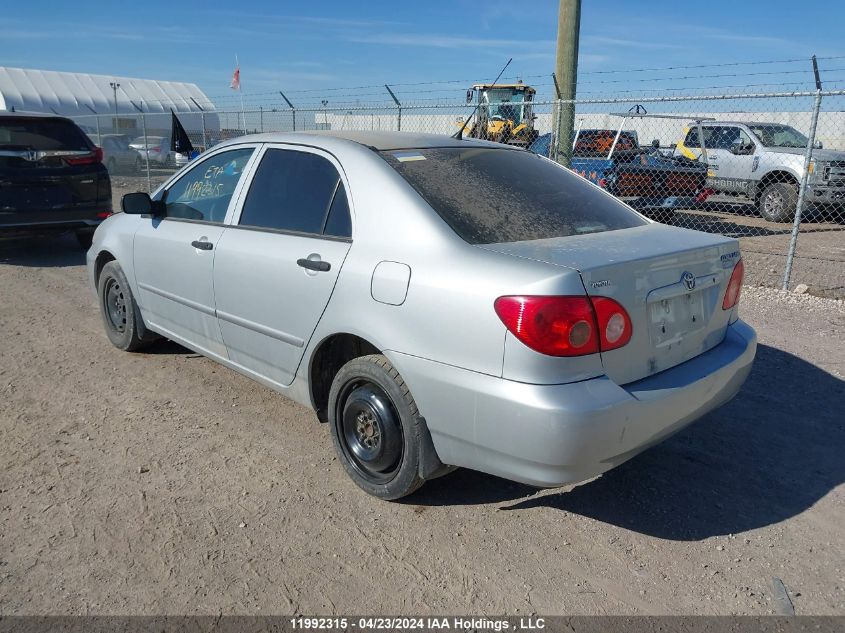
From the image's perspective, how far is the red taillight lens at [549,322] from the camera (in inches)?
99.5

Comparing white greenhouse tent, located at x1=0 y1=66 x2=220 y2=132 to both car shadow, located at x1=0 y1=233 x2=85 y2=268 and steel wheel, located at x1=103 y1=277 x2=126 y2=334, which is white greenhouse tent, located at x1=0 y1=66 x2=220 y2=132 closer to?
car shadow, located at x1=0 y1=233 x2=85 y2=268

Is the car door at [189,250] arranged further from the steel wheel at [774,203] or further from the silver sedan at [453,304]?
the steel wheel at [774,203]

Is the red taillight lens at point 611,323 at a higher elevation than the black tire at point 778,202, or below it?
higher

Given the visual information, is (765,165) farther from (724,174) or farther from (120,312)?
(120,312)

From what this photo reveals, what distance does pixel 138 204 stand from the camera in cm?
457

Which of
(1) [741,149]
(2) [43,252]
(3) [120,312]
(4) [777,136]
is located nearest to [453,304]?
(3) [120,312]

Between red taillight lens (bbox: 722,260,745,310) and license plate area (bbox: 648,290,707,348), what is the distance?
245 millimetres

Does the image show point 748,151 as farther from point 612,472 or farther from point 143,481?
point 143,481

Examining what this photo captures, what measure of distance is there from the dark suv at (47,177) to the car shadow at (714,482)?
23.3 feet

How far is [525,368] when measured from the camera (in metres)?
2.54

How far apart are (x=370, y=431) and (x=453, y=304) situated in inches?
34.3

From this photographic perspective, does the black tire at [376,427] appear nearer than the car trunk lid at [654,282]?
No

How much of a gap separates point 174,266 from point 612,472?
2853 mm

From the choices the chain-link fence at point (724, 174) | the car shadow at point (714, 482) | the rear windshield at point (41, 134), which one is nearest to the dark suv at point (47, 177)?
the rear windshield at point (41, 134)
